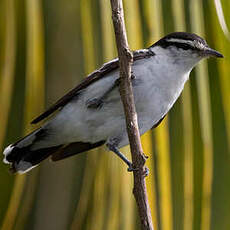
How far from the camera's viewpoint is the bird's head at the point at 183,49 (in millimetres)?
2606

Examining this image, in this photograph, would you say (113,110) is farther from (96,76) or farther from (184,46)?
(184,46)

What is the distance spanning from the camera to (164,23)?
179 centimetres

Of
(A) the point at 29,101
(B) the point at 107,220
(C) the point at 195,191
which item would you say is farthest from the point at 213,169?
(A) the point at 29,101

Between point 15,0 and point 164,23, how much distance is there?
0.59 metres

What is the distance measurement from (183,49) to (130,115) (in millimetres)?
1100

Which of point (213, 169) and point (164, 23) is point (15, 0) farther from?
point (213, 169)

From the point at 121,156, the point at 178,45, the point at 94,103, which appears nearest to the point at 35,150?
the point at 94,103

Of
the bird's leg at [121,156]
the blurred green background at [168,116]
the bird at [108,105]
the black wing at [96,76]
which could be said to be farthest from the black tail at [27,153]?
the blurred green background at [168,116]

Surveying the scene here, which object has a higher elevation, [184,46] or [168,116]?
[184,46]

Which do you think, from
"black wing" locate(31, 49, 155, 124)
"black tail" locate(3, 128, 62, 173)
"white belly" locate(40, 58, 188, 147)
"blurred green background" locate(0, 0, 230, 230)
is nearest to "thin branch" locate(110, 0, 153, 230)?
"blurred green background" locate(0, 0, 230, 230)

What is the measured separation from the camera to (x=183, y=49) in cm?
277

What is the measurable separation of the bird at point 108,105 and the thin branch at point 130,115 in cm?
74

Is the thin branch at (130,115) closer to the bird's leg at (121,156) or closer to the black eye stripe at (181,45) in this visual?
the bird's leg at (121,156)

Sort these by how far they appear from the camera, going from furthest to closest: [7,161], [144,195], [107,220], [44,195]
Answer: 1. [44,195]
2. [7,161]
3. [107,220]
4. [144,195]
